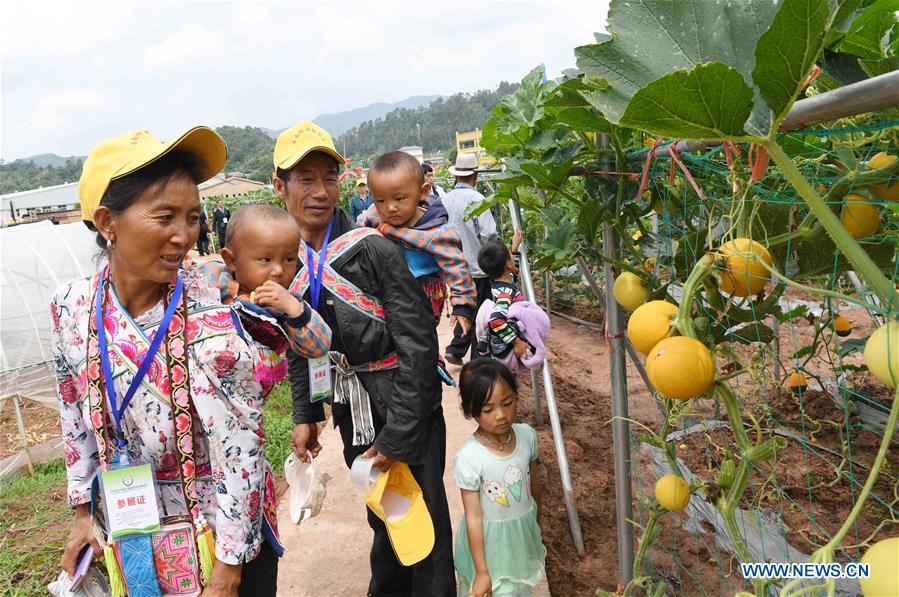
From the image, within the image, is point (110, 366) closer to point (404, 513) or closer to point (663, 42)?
point (404, 513)

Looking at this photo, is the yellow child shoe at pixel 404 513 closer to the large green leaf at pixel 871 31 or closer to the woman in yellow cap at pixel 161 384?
the woman in yellow cap at pixel 161 384

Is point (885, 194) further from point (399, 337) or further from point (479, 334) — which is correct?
point (479, 334)

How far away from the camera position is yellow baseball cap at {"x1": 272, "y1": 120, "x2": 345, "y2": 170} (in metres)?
2.10

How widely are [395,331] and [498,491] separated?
2.54 ft

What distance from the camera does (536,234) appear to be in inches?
313

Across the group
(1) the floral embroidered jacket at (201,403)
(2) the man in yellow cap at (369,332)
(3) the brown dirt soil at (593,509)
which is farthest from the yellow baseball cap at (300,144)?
(3) the brown dirt soil at (593,509)

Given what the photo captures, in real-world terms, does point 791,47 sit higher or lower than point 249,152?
lower

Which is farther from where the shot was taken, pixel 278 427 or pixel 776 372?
pixel 278 427

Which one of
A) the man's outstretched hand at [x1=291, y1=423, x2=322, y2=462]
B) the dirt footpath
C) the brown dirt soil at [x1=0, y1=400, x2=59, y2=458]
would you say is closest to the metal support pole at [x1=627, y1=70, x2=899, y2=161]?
the man's outstretched hand at [x1=291, y1=423, x2=322, y2=462]

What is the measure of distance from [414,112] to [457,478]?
449ft

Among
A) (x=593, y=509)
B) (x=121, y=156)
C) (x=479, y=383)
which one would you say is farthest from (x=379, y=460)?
(x=593, y=509)

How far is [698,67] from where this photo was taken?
2.09 feet

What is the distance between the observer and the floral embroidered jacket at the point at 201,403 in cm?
142

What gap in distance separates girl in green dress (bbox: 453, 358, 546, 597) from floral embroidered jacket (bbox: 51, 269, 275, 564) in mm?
1035
